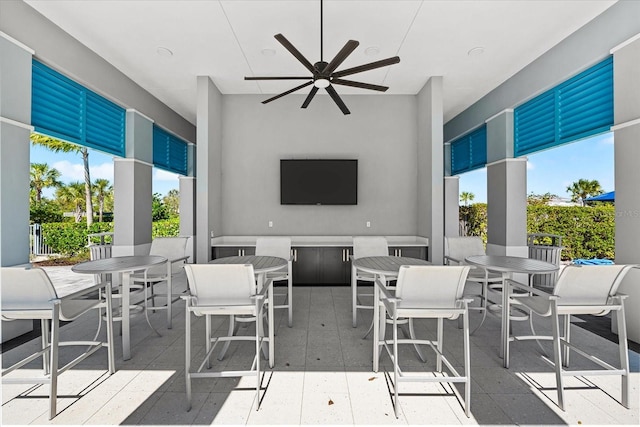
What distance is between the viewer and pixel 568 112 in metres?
3.63

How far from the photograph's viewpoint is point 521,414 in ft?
5.70

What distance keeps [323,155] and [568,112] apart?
366 centimetres

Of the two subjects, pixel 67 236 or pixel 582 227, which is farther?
pixel 67 236

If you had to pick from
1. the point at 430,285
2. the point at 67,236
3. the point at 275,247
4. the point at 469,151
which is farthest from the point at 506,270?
the point at 67,236

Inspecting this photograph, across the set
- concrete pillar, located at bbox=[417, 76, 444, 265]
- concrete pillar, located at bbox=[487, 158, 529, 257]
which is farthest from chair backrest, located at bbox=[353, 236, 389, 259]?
concrete pillar, located at bbox=[487, 158, 529, 257]

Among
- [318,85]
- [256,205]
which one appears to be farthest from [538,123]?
[256,205]

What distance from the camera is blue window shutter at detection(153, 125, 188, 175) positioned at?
5.71 m

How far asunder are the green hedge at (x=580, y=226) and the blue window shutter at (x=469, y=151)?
122 inches

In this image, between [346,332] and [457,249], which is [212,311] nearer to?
[346,332]

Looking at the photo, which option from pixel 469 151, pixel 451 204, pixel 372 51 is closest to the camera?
pixel 372 51

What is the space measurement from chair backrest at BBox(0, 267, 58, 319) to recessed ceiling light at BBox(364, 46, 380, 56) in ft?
13.8

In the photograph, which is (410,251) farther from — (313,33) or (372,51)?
(313,33)

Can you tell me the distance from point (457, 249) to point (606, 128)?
2143mm

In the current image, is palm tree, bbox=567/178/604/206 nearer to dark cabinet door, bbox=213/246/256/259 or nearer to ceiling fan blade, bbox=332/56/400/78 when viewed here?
ceiling fan blade, bbox=332/56/400/78
